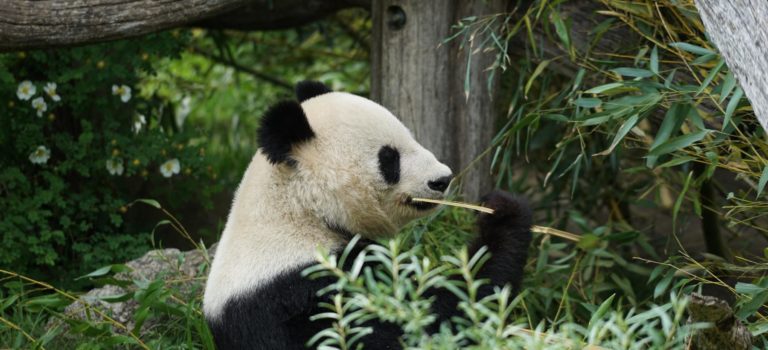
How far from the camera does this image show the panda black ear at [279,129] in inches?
111

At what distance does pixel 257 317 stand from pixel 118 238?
1.80 metres

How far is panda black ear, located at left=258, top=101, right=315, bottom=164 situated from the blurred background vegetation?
0.43m

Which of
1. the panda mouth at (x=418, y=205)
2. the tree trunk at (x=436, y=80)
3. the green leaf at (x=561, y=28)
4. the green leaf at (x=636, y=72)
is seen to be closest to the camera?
the panda mouth at (x=418, y=205)

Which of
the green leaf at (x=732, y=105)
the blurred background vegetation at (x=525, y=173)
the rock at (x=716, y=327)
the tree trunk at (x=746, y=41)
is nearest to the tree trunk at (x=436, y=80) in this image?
the blurred background vegetation at (x=525, y=173)

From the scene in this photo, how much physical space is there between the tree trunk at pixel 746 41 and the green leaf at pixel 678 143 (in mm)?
498

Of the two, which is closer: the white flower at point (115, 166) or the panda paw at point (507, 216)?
the panda paw at point (507, 216)

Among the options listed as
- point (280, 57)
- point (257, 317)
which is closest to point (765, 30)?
point (257, 317)

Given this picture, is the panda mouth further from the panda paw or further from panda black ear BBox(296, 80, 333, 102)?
panda black ear BBox(296, 80, 333, 102)

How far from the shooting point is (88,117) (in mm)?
4609

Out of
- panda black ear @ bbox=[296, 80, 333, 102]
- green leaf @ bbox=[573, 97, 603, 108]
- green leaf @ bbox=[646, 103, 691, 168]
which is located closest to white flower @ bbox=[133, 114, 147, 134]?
panda black ear @ bbox=[296, 80, 333, 102]

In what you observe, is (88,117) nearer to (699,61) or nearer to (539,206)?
(539,206)

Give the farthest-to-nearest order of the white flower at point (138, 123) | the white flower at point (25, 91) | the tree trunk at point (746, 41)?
1. the white flower at point (138, 123)
2. the white flower at point (25, 91)
3. the tree trunk at point (746, 41)

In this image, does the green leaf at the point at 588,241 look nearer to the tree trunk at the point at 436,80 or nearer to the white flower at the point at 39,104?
the tree trunk at the point at 436,80

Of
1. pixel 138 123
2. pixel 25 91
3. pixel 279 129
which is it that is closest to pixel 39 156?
pixel 25 91
